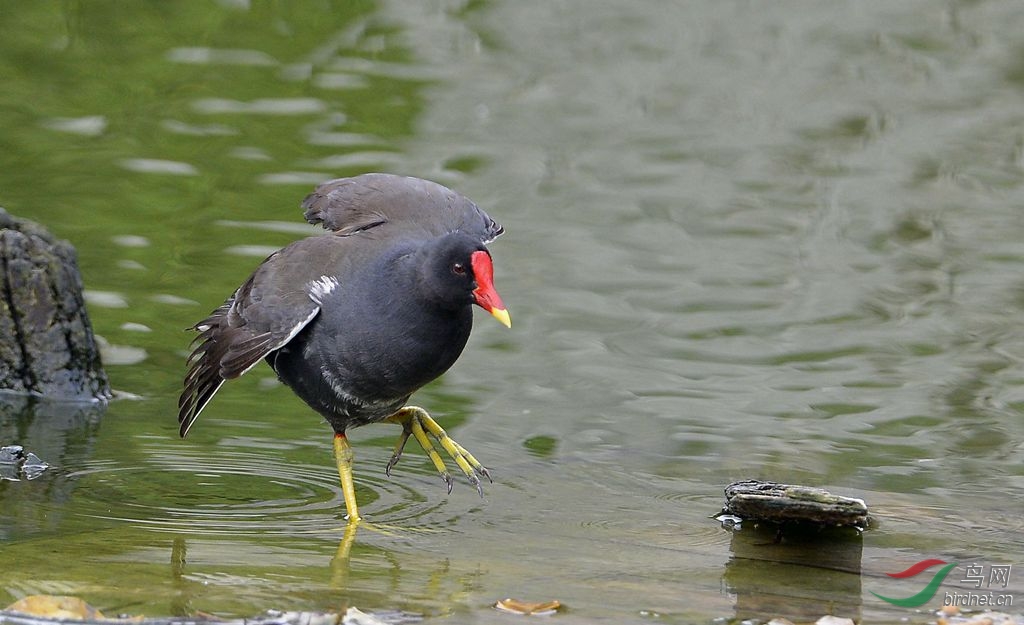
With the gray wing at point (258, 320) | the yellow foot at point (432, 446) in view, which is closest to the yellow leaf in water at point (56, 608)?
the gray wing at point (258, 320)

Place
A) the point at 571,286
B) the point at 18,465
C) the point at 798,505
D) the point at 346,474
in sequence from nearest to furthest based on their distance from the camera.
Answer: the point at 798,505, the point at 346,474, the point at 18,465, the point at 571,286

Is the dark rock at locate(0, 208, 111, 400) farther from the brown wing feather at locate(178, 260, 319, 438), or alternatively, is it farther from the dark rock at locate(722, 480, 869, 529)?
the dark rock at locate(722, 480, 869, 529)

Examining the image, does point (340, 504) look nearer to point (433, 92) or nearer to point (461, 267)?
point (461, 267)

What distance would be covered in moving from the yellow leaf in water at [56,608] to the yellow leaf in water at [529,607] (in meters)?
1.14

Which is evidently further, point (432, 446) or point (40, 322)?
point (40, 322)

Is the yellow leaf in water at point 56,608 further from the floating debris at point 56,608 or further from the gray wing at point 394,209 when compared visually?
the gray wing at point 394,209

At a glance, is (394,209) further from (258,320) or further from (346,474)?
(346,474)

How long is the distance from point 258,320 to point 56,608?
2.00 meters

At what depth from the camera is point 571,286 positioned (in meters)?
9.41

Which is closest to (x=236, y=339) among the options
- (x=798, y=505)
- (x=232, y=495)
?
(x=232, y=495)

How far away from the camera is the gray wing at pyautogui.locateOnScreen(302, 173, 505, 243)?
6.12 m

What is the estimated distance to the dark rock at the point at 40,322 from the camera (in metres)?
7.27

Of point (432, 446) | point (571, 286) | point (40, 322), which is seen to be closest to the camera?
point (432, 446)

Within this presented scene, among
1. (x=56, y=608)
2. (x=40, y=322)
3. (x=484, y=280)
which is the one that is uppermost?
(x=40, y=322)
